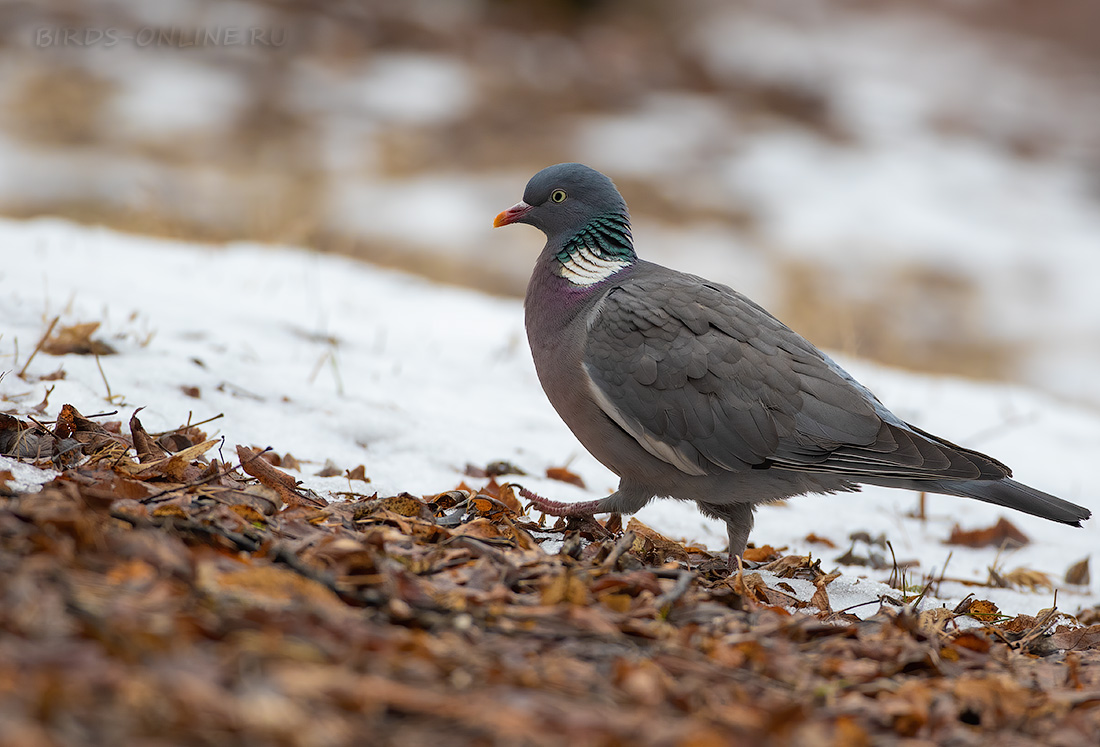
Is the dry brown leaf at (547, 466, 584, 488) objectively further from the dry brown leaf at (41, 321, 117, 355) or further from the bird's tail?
the dry brown leaf at (41, 321, 117, 355)

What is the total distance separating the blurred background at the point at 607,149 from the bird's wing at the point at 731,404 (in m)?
3.34

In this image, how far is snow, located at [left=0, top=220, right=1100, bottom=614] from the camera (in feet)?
13.4

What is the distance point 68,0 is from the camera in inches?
665

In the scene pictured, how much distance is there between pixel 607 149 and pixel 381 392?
11.0 m

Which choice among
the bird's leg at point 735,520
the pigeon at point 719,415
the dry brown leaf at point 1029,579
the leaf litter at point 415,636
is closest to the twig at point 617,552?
the leaf litter at point 415,636

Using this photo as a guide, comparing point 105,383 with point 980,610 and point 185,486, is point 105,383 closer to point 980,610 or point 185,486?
point 185,486

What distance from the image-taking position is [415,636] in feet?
6.97

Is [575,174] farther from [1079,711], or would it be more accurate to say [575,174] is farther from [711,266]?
[711,266]

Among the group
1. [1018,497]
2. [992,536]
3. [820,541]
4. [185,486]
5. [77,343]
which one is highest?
[1018,497]

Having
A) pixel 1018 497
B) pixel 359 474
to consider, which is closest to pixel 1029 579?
pixel 1018 497

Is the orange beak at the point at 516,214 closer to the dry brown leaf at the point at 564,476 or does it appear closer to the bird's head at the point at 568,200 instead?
the bird's head at the point at 568,200

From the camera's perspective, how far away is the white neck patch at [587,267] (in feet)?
13.2

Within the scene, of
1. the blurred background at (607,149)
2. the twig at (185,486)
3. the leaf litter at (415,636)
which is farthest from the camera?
the blurred background at (607,149)

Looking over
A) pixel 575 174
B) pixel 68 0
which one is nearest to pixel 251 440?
pixel 575 174
